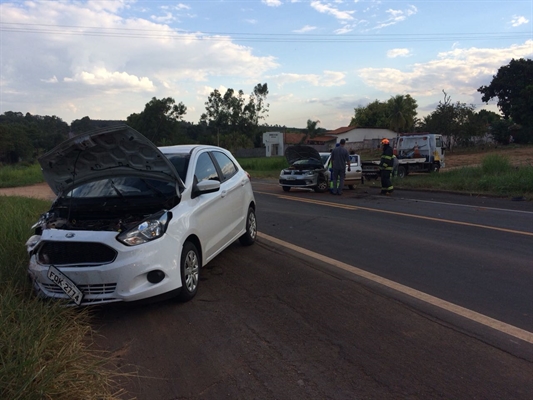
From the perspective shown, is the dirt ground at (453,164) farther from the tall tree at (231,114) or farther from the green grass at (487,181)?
the tall tree at (231,114)

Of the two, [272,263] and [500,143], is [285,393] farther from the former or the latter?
[500,143]

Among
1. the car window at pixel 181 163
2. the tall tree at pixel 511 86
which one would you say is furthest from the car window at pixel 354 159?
the tall tree at pixel 511 86

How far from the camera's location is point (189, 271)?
5.25 m

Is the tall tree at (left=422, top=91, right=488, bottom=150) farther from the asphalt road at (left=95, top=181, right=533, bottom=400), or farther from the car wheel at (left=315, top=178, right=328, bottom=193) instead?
the asphalt road at (left=95, top=181, right=533, bottom=400)

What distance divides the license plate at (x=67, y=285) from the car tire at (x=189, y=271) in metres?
1.04

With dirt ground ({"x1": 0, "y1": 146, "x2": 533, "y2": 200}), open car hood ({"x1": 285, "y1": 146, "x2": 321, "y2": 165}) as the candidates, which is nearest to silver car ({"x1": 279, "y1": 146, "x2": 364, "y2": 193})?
open car hood ({"x1": 285, "y1": 146, "x2": 321, "y2": 165})

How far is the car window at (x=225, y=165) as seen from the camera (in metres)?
7.08

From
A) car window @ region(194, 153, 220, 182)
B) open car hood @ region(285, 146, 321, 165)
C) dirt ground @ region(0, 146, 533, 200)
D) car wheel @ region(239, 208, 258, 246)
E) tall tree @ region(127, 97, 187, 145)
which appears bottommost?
dirt ground @ region(0, 146, 533, 200)

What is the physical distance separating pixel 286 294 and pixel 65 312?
2389 millimetres

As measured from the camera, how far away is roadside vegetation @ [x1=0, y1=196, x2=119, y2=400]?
9.78 ft

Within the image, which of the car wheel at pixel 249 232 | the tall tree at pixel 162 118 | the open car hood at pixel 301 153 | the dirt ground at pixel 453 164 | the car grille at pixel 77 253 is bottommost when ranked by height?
the dirt ground at pixel 453 164

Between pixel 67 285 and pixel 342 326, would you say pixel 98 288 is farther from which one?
pixel 342 326

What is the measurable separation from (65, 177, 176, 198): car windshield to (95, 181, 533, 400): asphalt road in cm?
131

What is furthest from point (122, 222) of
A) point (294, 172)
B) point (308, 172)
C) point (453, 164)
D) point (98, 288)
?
point (453, 164)
